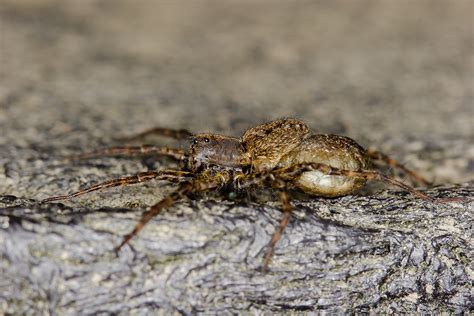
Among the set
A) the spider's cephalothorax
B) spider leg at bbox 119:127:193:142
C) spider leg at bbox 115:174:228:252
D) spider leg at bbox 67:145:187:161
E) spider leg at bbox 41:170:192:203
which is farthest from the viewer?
spider leg at bbox 119:127:193:142

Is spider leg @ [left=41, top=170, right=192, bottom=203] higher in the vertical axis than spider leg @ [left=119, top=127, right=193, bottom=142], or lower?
lower

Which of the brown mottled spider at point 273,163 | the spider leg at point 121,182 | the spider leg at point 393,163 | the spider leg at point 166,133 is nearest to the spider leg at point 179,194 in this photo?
the brown mottled spider at point 273,163

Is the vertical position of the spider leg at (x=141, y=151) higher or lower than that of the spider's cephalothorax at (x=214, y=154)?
higher

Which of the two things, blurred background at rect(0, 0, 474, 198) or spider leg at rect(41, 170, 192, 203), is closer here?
spider leg at rect(41, 170, 192, 203)

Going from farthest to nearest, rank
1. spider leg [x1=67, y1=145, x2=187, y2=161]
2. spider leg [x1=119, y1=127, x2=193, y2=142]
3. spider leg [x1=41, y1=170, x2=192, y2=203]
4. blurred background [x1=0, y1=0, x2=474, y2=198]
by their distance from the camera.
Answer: blurred background [x1=0, y1=0, x2=474, y2=198] → spider leg [x1=119, y1=127, x2=193, y2=142] → spider leg [x1=67, y1=145, x2=187, y2=161] → spider leg [x1=41, y1=170, x2=192, y2=203]

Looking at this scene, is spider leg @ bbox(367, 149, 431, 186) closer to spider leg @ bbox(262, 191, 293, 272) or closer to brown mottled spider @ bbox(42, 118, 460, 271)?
brown mottled spider @ bbox(42, 118, 460, 271)

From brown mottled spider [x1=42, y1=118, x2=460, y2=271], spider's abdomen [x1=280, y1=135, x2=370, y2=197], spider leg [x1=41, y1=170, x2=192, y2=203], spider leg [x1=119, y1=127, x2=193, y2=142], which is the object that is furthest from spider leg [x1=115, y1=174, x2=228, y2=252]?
spider leg [x1=119, y1=127, x2=193, y2=142]

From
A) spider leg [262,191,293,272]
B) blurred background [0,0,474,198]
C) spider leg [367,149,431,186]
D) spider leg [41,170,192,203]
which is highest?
blurred background [0,0,474,198]

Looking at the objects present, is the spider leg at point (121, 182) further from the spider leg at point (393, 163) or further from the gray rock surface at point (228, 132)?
the spider leg at point (393, 163)
